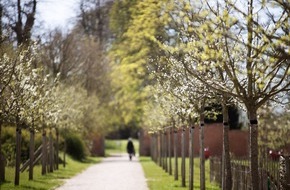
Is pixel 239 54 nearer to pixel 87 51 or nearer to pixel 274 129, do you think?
pixel 274 129

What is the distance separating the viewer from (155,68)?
20812 mm

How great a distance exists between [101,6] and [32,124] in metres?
27.9

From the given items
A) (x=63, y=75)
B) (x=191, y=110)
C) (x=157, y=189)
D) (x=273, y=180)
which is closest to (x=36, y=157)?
(x=63, y=75)

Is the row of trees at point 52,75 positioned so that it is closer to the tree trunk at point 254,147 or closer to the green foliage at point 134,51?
the green foliage at point 134,51

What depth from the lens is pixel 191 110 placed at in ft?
58.6

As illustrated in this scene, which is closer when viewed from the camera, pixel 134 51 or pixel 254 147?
pixel 254 147

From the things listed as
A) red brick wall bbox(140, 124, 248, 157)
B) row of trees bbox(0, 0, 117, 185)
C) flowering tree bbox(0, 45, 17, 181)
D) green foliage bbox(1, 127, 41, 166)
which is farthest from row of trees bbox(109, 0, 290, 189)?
red brick wall bbox(140, 124, 248, 157)

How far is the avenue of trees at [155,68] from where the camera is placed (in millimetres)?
10430

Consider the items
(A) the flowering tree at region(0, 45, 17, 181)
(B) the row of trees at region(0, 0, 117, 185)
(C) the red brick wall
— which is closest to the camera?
(A) the flowering tree at region(0, 45, 17, 181)

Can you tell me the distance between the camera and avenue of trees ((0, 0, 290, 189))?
10.4 m

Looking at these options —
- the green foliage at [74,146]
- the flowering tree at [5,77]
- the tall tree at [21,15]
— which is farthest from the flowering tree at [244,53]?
the green foliage at [74,146]

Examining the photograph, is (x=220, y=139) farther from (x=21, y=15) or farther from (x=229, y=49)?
(x=229, y=49)

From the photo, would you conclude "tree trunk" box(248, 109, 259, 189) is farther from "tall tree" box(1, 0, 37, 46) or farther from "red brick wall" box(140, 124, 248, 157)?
"red brick wall" box(140, 124, 248, 157)

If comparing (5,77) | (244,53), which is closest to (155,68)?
(5,77)
